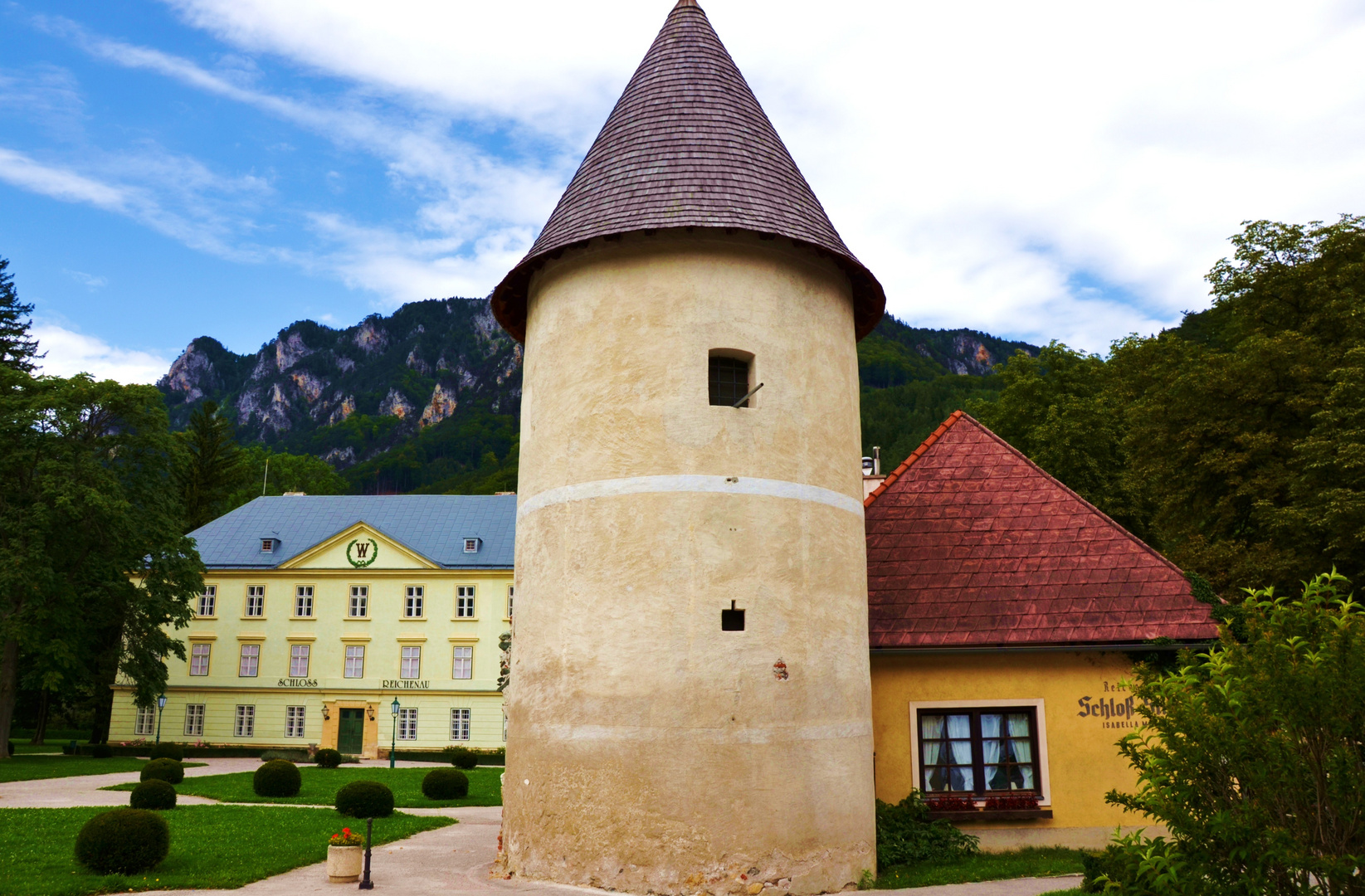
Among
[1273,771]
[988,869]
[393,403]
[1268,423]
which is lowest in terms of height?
[988,869]

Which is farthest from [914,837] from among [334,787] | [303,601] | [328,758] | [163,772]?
[303,601]

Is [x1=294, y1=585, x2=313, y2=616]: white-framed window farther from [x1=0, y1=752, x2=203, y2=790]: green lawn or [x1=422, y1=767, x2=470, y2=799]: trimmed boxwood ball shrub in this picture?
[x1=422, y1=767, x2=470, y2=799]: trimmed boxwood ball shrub

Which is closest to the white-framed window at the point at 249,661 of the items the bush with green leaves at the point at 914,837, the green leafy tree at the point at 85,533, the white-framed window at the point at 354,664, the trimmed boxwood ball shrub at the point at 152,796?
the white-framed window at the point at 354,664

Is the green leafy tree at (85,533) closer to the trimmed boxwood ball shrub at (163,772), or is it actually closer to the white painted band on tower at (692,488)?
the trimmed boxwood ball shrub at (163,772)

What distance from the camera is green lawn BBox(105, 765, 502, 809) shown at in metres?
27.0

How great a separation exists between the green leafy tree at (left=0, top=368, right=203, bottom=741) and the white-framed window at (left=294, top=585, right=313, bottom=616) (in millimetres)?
5873

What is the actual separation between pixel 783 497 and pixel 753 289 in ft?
9.72

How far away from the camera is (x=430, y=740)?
157 feet

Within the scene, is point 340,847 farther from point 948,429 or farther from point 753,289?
point 948,429

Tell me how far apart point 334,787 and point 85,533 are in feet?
55.0

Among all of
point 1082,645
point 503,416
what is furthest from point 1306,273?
point 503,416

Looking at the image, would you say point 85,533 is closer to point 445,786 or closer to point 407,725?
point 407,725

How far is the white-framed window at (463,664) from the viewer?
48.6 metres

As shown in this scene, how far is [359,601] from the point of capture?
49.5m
